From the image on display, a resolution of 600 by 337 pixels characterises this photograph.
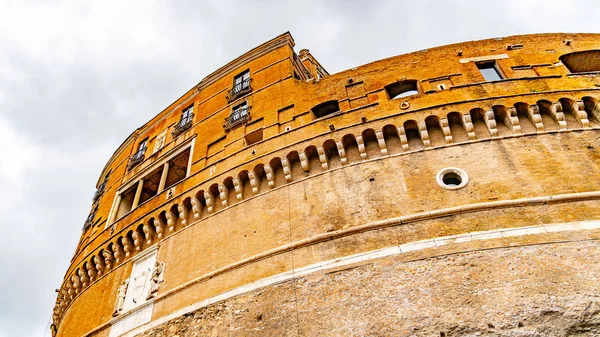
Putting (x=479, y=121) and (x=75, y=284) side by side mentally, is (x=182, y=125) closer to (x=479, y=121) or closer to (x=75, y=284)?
(x=75, y=284)

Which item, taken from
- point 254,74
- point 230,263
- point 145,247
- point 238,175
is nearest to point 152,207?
point 145,247

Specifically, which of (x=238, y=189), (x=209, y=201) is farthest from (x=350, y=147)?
(x=209, y=201)

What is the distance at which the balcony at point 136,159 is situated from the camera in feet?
47.2

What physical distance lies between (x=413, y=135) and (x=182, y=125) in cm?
781

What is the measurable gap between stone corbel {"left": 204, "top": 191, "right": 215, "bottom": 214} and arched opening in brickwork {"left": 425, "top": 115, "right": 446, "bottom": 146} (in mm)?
5026

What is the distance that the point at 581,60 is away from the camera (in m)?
10.8

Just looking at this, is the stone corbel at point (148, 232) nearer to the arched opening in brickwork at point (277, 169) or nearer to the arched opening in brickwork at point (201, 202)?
the arched opening in brickwork at point (201, 202)

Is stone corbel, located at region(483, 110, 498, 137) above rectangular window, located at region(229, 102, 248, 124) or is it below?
Answer: below

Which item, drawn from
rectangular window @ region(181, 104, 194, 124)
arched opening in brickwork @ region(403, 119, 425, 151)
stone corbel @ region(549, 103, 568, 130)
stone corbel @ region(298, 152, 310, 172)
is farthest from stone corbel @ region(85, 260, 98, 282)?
stone corbel @ region(549, 103, 568, 130)

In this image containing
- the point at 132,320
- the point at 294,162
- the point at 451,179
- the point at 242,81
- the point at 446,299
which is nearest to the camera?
the point at 446,299

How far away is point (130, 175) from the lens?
46.3 ft

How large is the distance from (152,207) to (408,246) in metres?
6.92

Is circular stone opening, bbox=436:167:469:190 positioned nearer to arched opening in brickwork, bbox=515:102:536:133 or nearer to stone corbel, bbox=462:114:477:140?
stone corbel, bbox=462:114:477:140

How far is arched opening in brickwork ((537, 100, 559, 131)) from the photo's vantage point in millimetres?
8781
